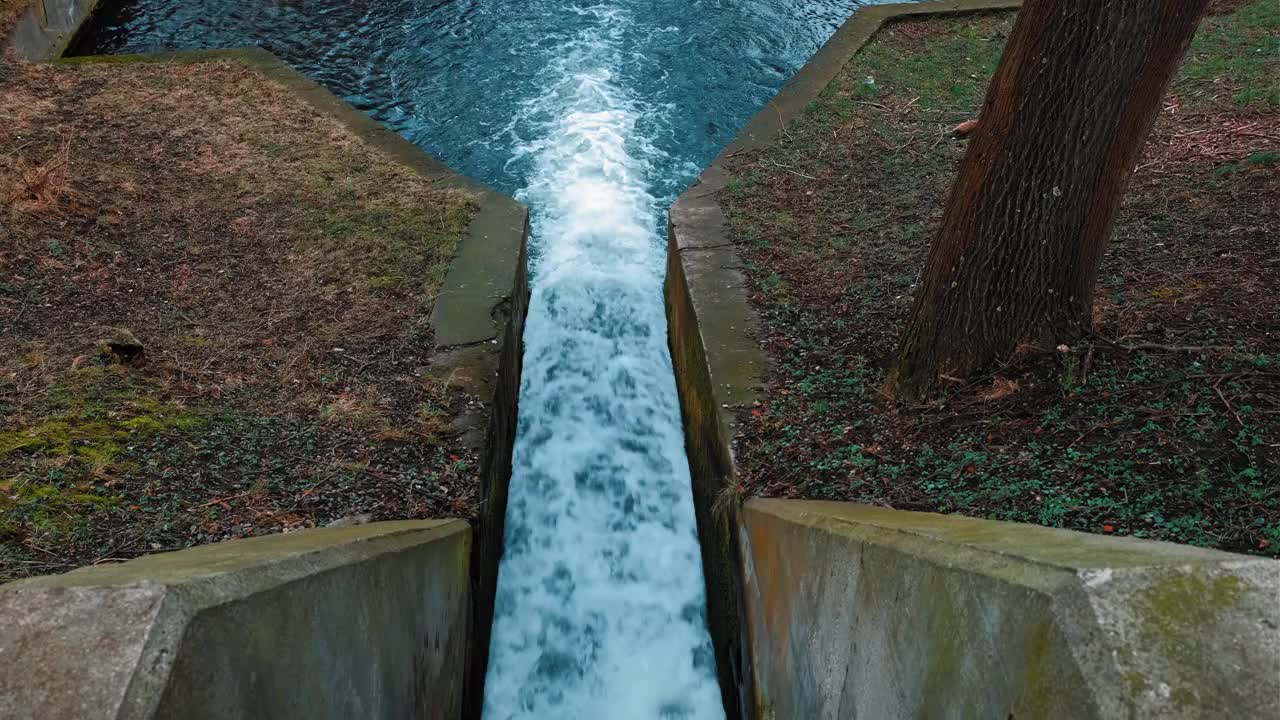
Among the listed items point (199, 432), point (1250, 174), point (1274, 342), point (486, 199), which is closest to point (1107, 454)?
point (1274, 342)

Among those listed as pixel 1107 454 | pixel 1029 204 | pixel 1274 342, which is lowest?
pixel 1107 454

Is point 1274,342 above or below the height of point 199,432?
above

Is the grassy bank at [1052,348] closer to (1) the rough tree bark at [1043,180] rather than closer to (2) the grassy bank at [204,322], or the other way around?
(1) the rough tree bark at [1043,180]

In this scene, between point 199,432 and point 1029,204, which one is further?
point 199,432

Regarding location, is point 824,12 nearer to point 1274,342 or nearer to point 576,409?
point 576,409

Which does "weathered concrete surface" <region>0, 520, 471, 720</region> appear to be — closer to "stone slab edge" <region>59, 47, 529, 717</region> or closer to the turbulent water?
"stone slab edge" <region>59, 47, 529, 717</region>

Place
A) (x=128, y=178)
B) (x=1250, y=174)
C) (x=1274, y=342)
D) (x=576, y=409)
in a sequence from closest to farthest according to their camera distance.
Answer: (x=1274, y=342) → (x=1250, y=174) → (x=576, y=409) → (x=128, y=178)
